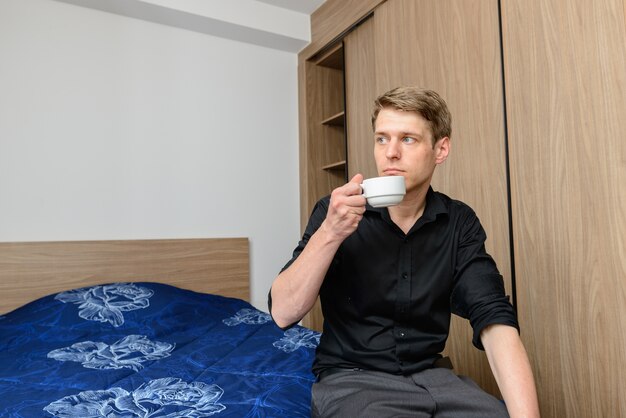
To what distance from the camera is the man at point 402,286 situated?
0.91m

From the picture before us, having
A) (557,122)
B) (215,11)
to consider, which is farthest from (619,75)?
(215,11)

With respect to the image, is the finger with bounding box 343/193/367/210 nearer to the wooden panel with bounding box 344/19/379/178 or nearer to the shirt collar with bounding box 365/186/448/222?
the shirt collar with bounding box 365/186/448/222

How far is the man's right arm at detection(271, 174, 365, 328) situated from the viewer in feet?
2.89

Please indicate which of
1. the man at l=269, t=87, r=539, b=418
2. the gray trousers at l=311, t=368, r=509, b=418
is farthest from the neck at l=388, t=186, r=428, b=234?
the gray trousers at l=311, t=368, r=509, b=418

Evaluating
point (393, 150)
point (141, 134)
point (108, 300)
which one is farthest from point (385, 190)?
point (141, 134)

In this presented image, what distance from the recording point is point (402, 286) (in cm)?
104

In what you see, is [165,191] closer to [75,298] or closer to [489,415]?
[75,298]

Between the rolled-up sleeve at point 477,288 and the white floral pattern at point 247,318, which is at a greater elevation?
the rolled-up sleeve at point 477,288

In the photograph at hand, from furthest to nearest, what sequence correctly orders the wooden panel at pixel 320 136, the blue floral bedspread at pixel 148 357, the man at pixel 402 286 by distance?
the wooden panel at pixel 320 136
the blue floral bedspread at pixel 148 357
the man at pixel 402 286

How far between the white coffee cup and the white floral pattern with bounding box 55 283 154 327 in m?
1.56

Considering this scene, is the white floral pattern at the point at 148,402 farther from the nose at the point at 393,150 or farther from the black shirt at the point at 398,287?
the nose at the point at 393,150

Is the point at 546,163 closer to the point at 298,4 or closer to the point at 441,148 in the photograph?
the point at 441,148

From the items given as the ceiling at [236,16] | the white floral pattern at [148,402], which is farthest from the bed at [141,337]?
the ceiling at [236,16]

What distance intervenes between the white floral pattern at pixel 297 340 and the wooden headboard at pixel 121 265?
966mm
